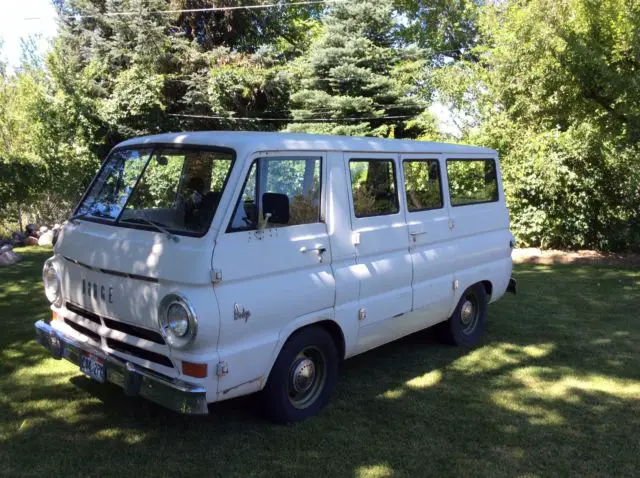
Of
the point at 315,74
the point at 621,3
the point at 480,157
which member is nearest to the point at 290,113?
the point at 315,74

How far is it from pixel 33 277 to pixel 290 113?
16198 millimetres

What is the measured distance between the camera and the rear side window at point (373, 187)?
459 centimetres

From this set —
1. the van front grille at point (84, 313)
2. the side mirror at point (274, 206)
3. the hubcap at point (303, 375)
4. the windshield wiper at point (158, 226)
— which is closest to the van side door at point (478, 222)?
the hubcap at point (303, 375)

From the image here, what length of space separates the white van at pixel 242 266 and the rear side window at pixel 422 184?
0.08ft

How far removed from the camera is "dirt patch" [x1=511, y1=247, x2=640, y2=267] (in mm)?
11000

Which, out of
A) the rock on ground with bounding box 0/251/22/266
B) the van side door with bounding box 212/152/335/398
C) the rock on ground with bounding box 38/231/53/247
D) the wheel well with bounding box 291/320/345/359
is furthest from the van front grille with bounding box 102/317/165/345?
the rock on ground with bounding box 38/231/53/247

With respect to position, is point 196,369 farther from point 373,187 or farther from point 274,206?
point 373,187

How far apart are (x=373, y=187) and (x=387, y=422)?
75.2 inches

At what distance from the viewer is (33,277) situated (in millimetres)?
8852

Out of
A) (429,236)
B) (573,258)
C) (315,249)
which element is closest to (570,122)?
(573,258)

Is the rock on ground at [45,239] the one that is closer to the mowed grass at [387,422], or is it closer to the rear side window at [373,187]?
the mowed grass at [387,422]

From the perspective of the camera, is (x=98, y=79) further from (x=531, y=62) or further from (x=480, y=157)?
(x=480, y=157)

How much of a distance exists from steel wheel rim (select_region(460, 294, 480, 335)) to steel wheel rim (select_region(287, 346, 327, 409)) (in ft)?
7.56

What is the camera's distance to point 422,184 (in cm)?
540
